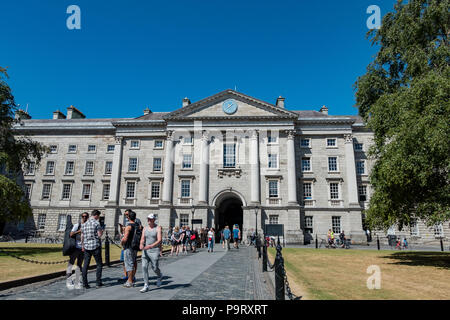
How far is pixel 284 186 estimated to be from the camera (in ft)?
110

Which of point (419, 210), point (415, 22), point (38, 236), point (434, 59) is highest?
point (415, 22)

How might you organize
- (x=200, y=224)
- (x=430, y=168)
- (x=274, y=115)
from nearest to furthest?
(x=430, y=168) → (x=200, y=224) → (x=274, y=115)

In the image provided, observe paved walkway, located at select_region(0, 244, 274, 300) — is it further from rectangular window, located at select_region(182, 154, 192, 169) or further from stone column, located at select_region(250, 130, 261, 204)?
rectangular window, located at select_region(182, 154, 192, 169)

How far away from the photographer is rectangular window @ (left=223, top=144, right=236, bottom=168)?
3459 centimetres

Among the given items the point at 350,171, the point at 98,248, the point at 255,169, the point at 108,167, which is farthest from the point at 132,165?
the point at 98,248

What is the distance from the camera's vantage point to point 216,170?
1357 inches

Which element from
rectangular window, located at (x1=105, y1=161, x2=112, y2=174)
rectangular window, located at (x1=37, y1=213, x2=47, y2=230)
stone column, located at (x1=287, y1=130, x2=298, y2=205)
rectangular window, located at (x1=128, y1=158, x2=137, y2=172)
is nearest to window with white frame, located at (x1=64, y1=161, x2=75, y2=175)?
rectangular window, located at (x1=105, y1=161, x2=112, y2=174)

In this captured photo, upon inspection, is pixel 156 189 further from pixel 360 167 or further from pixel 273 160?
pixel 360 167

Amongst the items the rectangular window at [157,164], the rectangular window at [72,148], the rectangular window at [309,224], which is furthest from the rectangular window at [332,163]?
the rectangular window at [72,148]

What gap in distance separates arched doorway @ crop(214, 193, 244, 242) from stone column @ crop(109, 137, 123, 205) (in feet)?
42.0

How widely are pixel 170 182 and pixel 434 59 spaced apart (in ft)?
89.6

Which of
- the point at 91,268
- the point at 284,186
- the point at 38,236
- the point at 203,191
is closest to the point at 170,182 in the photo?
the point at 203,191

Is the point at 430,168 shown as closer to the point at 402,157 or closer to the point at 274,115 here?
the point at 402,157

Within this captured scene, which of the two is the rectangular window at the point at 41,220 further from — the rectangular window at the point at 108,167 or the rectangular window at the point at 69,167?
the rectangular window at the point at 108,167
